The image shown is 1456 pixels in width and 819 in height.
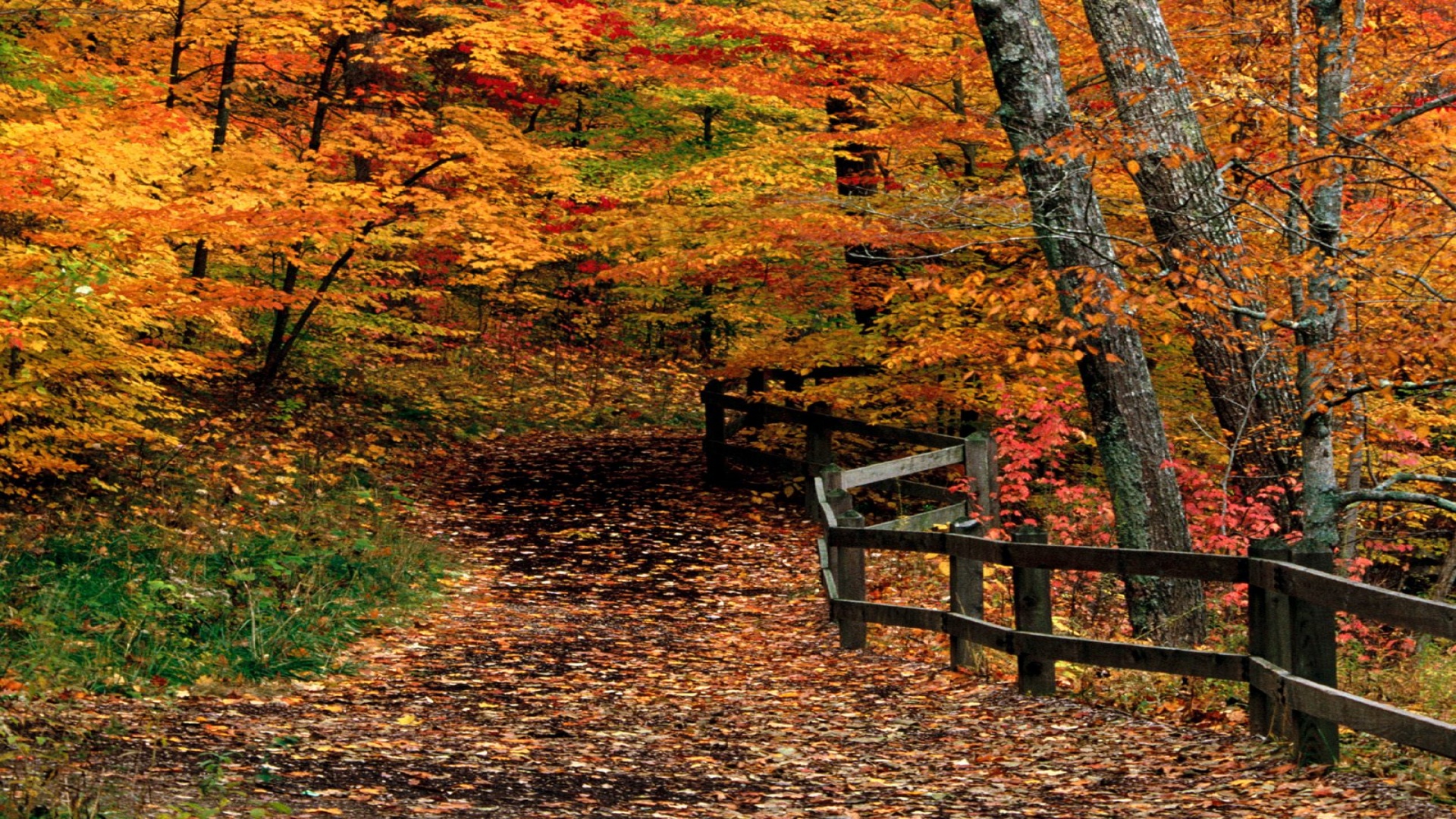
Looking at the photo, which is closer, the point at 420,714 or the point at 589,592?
the point at 420,714

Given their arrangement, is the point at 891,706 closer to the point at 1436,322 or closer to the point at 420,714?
the point at 420,714

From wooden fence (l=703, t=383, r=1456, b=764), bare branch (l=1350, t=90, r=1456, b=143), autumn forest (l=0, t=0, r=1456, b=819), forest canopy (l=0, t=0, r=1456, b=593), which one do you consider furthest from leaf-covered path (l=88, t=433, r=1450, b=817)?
bare branch (l=1350, t=90, r=1456, b=143)

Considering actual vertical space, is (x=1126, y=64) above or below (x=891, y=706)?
above

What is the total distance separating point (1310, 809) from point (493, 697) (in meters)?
4.88

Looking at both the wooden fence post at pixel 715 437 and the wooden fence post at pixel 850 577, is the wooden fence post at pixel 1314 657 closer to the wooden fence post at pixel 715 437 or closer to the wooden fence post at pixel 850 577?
the wooden fence post at pixel 850 577

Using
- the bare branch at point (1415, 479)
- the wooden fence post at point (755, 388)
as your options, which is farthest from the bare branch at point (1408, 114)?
the wooden fence post at point (755, 388)

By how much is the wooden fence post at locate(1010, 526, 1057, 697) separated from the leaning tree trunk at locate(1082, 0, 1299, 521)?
201 centimetres

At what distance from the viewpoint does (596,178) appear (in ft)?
63.8

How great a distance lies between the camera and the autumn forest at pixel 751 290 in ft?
25.1

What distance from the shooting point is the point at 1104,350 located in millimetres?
8906

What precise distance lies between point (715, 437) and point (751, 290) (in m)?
2.29

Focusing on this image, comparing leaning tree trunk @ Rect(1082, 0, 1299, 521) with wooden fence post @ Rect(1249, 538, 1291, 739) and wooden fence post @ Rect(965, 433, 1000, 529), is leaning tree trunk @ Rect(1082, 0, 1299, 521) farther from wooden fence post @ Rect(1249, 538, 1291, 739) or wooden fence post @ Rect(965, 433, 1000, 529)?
wooden fence post @ Rect(965, 433, 1000, 529)

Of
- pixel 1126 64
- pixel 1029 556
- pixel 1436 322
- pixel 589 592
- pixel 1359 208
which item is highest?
pixel 1126 64

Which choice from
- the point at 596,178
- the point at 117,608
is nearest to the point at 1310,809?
the point at 117,608
